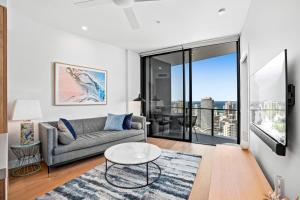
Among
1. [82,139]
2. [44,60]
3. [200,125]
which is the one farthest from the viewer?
[200,125]

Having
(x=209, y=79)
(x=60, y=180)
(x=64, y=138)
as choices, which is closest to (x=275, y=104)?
(x=60, y=180)

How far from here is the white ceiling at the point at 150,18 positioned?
92.1 inches

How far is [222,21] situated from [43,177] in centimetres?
401

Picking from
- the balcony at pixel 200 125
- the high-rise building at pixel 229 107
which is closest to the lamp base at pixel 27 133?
the balcony at pixel 200 125

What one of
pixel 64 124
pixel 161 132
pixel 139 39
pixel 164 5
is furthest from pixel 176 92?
pixel 64 124

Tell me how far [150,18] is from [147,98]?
2.75 meters

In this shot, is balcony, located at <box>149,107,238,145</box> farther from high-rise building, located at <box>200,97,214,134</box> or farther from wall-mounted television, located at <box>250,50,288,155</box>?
wall-mounted television, located at <box>250,50,288,155</box>

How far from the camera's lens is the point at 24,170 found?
2549 mm

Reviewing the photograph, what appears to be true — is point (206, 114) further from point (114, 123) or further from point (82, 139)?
point (82, 139)

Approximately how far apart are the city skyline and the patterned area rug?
2.21m

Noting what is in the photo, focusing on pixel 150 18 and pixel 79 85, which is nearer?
pixel 150 18

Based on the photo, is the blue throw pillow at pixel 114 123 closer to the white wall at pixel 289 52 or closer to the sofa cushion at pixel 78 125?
the sofa cushion at pixel 78 125

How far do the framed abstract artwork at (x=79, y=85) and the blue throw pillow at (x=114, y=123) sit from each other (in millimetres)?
564

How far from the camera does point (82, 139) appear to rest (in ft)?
9.27
